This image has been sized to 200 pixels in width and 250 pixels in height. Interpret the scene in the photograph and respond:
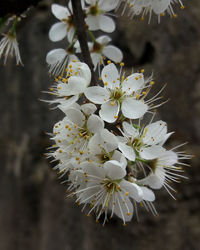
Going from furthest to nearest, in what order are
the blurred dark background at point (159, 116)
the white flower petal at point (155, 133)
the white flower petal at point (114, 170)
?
the blurred dark background at point (159, 116)
the white flower petal at point (155, 133)
the white flower petal at point (114, 170)

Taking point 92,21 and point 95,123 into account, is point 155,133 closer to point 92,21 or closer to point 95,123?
point 95,123

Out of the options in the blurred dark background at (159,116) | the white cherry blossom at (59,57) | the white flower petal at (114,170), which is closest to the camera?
the white flower petal at (114,170)

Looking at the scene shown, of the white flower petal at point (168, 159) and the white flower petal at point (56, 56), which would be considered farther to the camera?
the white flower petal at point (56, 56)

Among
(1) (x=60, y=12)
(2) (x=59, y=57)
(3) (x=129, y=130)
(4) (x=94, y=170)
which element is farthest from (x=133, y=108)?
(1) (x=60, y=12)

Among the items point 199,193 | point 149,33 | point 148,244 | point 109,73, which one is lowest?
point 148,244

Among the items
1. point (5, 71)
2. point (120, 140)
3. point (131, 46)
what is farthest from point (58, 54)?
point (5, 71)

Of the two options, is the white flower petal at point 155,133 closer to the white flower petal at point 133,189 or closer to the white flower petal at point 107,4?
the white flower petal at point 133,189

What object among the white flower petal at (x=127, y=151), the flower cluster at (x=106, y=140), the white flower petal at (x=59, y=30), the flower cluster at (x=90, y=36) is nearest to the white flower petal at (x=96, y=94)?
the flower cluster at (x=106, y=140)

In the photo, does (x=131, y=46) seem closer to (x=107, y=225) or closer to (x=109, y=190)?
(x=107, y=225)
